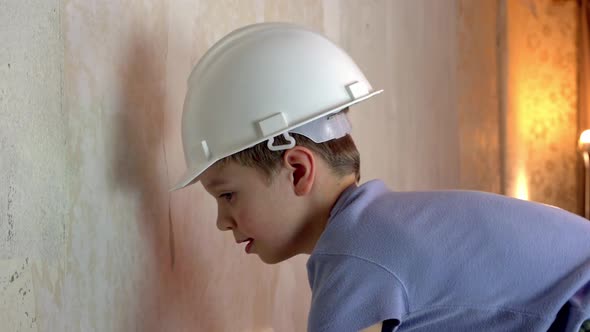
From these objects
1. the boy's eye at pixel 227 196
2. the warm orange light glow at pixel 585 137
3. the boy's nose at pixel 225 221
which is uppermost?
the boy's eye at pixel 227 196

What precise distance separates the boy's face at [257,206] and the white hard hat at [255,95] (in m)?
0.04

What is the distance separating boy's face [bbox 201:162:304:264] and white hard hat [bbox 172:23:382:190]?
4 cm

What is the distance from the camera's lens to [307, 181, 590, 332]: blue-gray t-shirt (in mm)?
869

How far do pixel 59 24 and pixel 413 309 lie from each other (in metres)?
0.52

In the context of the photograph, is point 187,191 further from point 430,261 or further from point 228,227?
point 430,261

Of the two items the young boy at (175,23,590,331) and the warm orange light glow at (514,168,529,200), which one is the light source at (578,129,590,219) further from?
the young boy at (175,23,590,331)

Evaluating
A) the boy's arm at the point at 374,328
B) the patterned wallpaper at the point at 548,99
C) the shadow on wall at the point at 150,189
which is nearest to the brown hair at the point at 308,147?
the shadow on wall at the point at 150,189

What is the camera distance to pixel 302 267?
151 centimetres

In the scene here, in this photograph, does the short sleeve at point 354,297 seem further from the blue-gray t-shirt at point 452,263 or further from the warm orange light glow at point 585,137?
the warm orange light glow at point 585,137

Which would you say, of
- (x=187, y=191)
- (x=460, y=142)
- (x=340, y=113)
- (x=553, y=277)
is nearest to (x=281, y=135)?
(x=340, y=113)

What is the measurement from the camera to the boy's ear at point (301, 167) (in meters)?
0.96

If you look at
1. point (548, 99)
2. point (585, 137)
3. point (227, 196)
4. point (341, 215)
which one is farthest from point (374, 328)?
point (548, 99)

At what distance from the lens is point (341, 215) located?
94 centimetres

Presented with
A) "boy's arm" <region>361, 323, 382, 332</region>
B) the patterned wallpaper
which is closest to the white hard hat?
"boy's arm" <region>361, 323, 382, 332</region>
